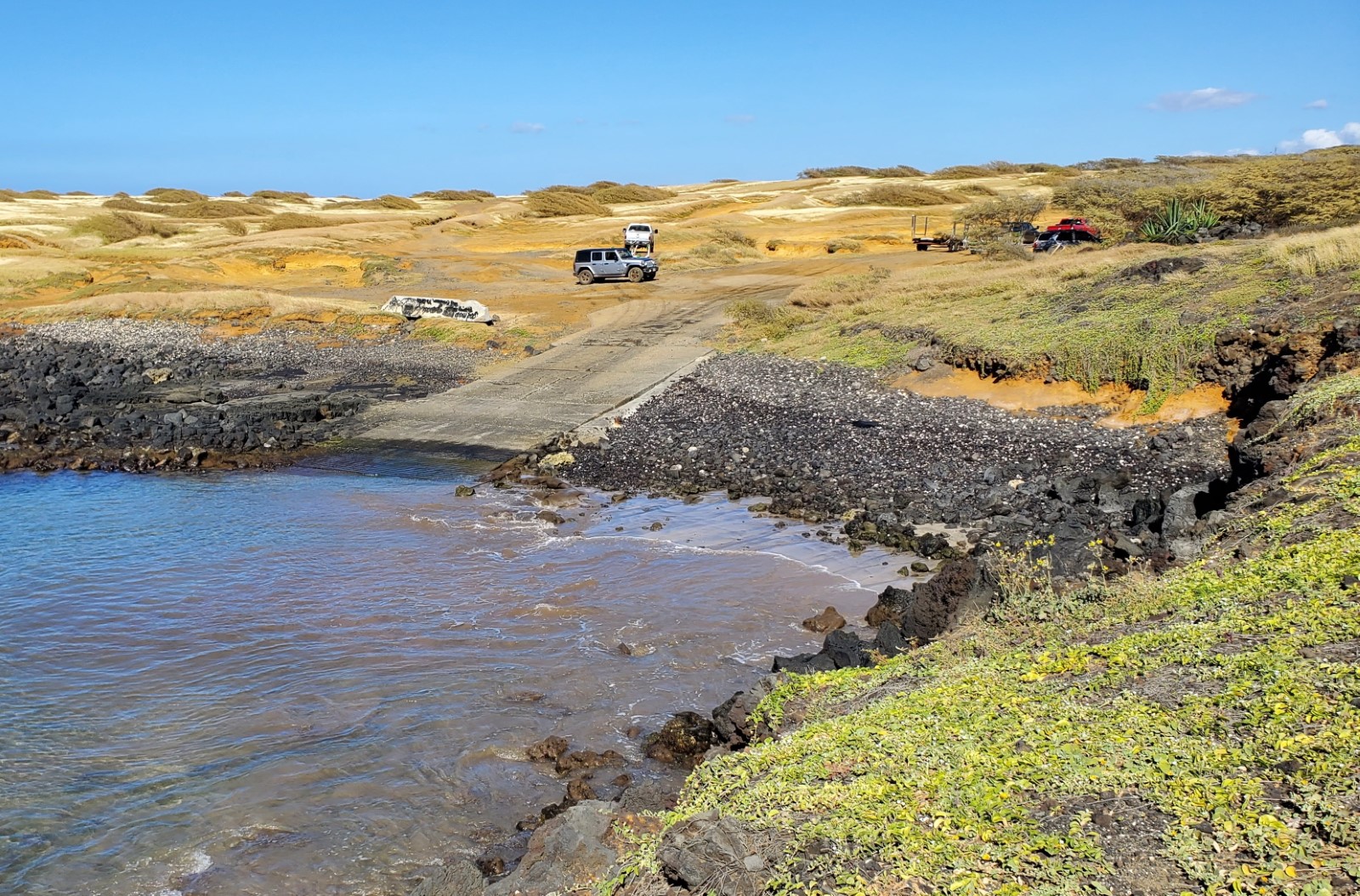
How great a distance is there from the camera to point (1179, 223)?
1158 inches

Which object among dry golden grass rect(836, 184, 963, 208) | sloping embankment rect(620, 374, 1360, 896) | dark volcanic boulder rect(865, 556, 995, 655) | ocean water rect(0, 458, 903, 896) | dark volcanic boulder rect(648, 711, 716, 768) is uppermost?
dry golden grass rect(836, 184, 963, 208)

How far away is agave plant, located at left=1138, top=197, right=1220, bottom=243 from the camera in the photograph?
28.9m

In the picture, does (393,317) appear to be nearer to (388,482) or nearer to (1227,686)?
(388,482)

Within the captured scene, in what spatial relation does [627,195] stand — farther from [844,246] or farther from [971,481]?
[971,481]

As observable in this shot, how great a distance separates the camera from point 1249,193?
29.0 metres

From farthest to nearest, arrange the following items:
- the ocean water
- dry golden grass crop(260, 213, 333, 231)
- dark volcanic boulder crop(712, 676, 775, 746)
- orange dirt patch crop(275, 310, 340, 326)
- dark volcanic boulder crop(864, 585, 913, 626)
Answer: dry golden grass crop(260, 213, 333, 231) → orange dirt patch crop(275, 310, 340, 326) → dark volcanic boulder crop(864, 585, 913, 626) → dark volcanic boulder crop(712, 676, 775, 746) → the ocean water

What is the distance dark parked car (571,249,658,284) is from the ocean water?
22.1m

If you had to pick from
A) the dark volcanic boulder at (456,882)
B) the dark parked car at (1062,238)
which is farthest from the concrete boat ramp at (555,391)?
the dark volcanic boulder at (456,882)

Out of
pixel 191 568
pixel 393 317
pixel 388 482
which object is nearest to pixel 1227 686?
pixel 191 568

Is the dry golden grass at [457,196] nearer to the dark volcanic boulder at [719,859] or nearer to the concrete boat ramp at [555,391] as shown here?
the concrete boat ramp at [555,391]

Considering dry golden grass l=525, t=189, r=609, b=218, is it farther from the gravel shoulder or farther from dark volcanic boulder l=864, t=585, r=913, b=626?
dark volcanic boulder l=864, t=585, r=913, b=626

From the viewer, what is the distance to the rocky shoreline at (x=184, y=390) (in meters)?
22.2

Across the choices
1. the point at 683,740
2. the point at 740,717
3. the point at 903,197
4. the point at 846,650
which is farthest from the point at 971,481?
the point at 903,197

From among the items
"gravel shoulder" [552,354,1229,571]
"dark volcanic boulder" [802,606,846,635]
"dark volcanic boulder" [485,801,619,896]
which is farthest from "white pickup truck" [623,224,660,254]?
"dark volcanic boulder" [485,801,619,896]
